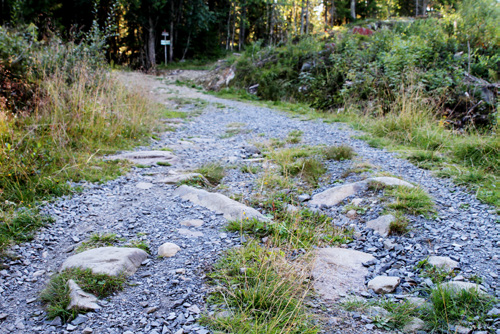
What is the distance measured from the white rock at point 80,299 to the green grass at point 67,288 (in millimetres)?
23

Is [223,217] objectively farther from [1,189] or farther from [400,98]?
[400,98]

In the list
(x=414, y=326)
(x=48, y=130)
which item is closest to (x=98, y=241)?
(x=414, y=326)

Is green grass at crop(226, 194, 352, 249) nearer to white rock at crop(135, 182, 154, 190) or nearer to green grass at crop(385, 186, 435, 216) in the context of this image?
green grass at crop(385, 186, 435, 216)

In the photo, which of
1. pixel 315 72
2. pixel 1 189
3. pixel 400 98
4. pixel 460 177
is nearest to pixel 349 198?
pixel 460 177

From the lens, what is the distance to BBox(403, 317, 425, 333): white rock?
176 cm

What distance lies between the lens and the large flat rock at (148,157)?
4832 millimetres

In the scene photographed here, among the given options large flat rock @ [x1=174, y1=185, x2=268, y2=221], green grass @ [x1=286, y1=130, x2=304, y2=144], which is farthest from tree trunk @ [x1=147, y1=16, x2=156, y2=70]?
large flat rock @ [x1=174, y1=185, x2=268, y2=221]

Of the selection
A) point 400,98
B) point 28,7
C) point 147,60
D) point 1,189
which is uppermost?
point 28,7

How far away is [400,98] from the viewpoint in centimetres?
693

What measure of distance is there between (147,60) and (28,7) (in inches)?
266

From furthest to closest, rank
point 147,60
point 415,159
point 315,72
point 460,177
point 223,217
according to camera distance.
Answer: point 147,60 < point 315,72 < point 415,159 < point 460,177 < point 223,217

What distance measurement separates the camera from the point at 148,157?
16.6 feet

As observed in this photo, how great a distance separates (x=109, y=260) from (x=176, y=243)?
54 cm

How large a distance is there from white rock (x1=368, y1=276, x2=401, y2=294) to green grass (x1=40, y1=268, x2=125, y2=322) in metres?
1.63
